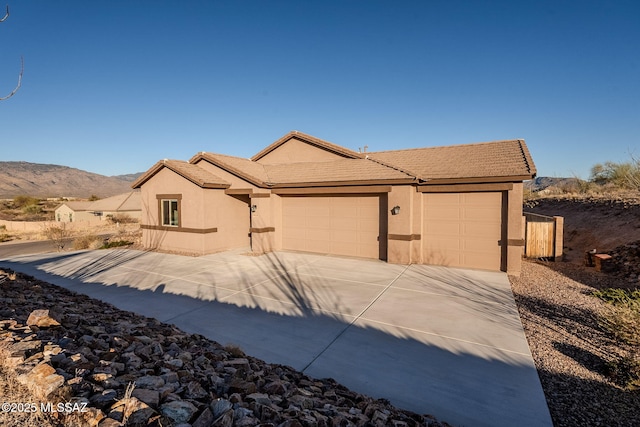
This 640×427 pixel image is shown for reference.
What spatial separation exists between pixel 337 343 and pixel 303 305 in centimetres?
209

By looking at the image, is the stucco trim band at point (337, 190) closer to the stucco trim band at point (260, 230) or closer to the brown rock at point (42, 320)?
the stucco trim band at point (260, 230)

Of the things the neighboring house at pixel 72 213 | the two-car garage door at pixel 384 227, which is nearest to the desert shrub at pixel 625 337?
the two-car garage door at pixel 384 227

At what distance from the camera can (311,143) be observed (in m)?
16.0

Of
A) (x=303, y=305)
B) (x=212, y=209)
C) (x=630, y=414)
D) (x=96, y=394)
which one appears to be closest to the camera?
(x=96, y=394)

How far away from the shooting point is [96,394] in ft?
9.02

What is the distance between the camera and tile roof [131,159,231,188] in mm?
13846

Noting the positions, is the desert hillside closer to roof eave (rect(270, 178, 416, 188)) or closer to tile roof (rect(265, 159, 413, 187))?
roof eave (rect(270, 178, 416, 188))

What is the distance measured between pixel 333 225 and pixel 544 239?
7.96 metres

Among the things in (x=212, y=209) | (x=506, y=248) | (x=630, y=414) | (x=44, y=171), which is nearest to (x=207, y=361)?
(x=630, y=414)

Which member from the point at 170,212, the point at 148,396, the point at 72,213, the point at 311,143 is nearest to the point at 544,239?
the point at 311,143

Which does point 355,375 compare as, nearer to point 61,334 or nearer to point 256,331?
point 256,331

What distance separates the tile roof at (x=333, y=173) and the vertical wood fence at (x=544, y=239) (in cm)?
505

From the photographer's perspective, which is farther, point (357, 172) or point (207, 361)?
point (357, 172)

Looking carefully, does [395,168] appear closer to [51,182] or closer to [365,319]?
[365,319]
